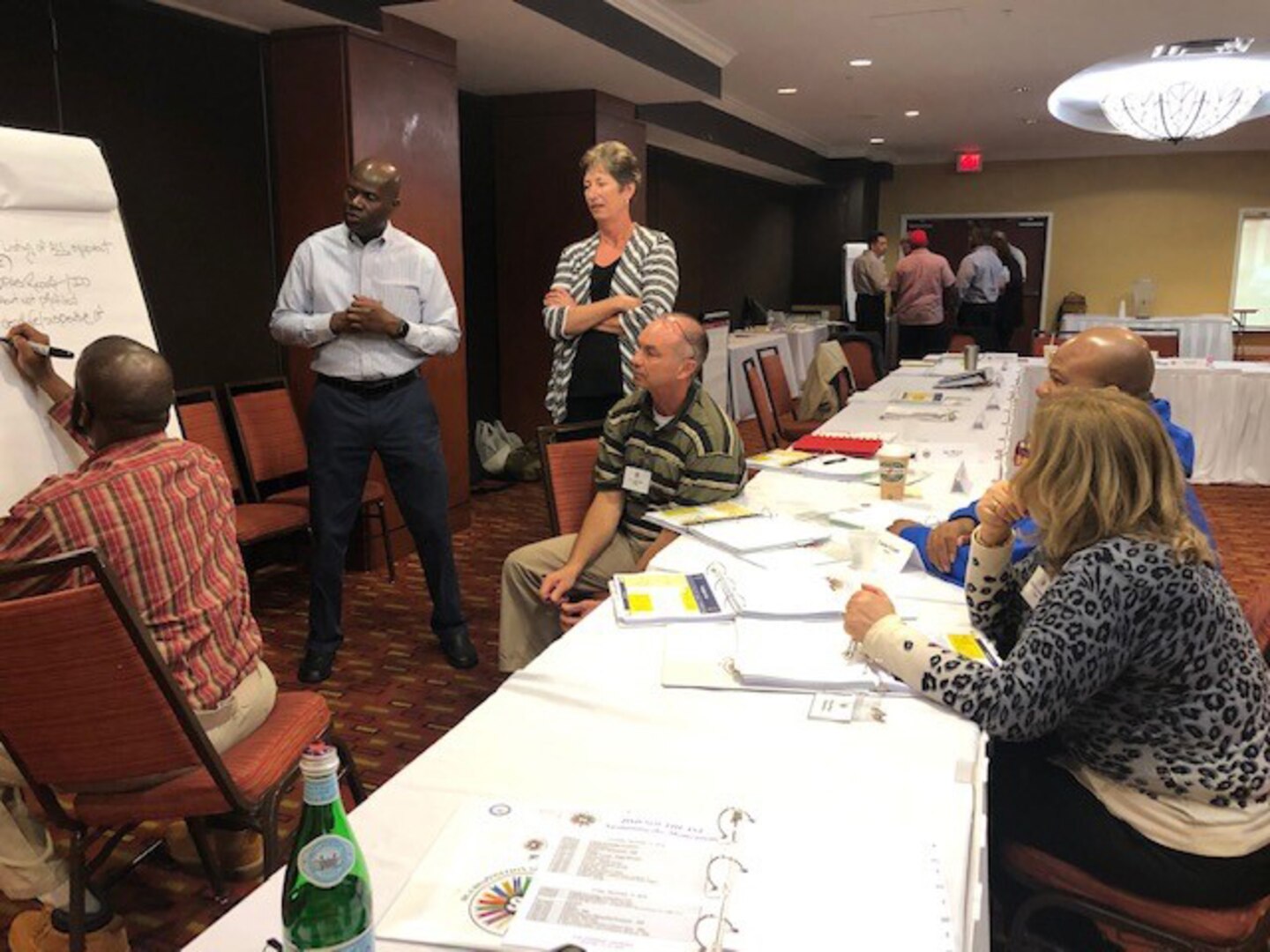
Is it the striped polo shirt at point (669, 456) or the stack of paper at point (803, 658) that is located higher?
the striped polo shirt at point (669, 456)

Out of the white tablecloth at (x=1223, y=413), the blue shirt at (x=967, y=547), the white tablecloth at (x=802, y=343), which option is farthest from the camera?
the white tablecloth at (x=802, y=343)

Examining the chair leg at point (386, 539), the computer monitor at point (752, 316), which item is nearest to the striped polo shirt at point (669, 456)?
the chair leg at point (386, 539)

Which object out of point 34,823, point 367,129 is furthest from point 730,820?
point 367,129

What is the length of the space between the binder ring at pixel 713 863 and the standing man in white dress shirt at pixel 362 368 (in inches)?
93.3

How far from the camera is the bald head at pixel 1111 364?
2.25 m

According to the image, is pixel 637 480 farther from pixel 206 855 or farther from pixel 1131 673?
pixel 1131 673

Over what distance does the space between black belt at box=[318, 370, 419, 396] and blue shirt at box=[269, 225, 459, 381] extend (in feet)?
0.05

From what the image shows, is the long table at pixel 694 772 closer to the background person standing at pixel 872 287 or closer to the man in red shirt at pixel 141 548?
the man in red shirt at pixel 141 548

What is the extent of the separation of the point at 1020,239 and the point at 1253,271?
9.39ft

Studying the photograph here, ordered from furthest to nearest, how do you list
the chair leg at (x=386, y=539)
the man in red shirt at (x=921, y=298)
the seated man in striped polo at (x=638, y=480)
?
the man in red shirt at (x=921, y=298), the chair leg at (x=386, y=539), the seated man in striped polo at (x=638, y=480)

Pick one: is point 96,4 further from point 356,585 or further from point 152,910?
point 152,910

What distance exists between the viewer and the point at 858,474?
291 centimetres

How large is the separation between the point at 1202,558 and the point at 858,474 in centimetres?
155

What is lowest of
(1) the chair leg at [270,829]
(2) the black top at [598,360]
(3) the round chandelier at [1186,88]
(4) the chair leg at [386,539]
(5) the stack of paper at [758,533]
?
(4) the chair leg at [386,539]
